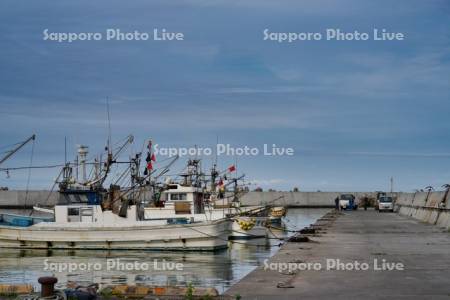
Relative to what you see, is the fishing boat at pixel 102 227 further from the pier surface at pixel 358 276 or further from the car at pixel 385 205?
the car at pixel 385 205

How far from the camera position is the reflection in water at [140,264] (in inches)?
914

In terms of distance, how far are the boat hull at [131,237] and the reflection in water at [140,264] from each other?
481 mm

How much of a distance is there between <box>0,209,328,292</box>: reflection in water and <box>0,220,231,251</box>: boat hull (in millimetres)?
481

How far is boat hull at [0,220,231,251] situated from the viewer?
118 ft

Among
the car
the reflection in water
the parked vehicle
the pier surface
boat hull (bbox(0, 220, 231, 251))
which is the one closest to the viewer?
the pier surface

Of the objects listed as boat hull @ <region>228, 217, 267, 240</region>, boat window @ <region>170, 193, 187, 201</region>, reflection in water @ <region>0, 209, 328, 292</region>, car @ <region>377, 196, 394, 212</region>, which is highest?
boat window @ <region>170, 193, 187, 201</region>

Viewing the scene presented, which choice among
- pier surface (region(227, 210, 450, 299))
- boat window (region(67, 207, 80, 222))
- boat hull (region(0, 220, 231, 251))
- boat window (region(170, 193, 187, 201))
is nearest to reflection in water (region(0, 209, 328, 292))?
boat hull (region(0, 220, 231, 251))

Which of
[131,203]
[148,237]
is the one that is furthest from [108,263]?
[131,203]

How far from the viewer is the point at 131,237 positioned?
36250 millimetres

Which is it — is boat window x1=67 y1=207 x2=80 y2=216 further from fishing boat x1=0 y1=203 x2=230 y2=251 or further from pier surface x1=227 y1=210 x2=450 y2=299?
pier surface x1=227 y1=210 x2=450 y2=299

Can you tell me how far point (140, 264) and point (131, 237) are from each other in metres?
6.89

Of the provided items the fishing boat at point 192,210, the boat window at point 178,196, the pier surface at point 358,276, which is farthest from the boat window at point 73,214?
the pier surface at point 358,276

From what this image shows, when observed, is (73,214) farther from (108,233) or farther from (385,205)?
(385,205)

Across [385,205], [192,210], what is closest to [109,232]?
[192,210]
